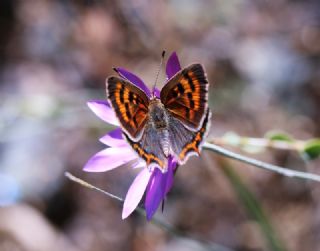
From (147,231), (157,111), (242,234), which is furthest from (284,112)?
(157,111)

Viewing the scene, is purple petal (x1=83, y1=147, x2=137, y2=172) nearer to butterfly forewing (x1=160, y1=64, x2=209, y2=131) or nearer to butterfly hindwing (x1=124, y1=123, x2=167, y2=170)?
butterfly hindwing (x1=124, y1=123, x2=167, y2=170)

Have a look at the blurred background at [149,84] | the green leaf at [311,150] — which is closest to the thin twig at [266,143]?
the green leaf at [311,150]

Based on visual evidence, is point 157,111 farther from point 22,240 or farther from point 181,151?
point 22,240

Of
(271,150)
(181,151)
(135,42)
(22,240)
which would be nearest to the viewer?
(181,151)

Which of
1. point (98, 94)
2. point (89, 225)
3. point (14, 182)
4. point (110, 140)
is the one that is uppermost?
point (110, 140)

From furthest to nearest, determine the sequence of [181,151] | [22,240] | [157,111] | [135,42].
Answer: [135,42]
[22,240]
[157,111]
[181,151]

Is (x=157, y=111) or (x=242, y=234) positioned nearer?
(x=157, y=111)

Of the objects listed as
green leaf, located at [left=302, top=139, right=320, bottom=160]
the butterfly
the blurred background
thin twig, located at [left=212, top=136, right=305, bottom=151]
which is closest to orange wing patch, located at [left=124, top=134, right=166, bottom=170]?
the butterfly
